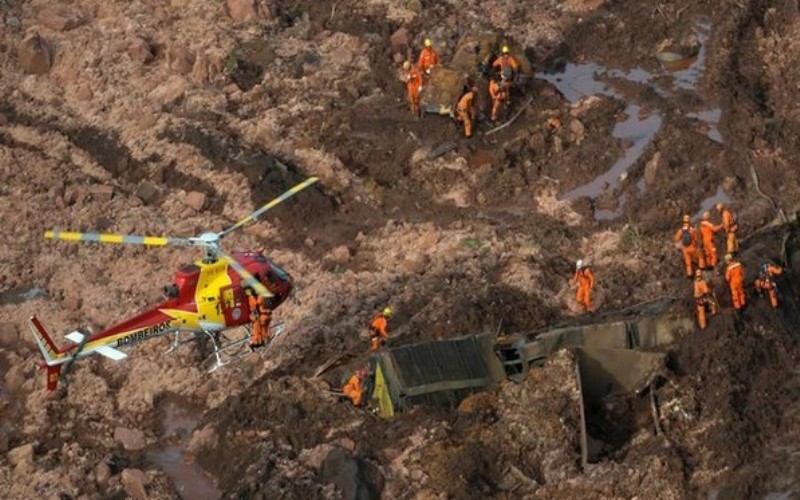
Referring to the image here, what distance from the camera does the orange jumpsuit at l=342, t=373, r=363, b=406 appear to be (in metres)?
21.0

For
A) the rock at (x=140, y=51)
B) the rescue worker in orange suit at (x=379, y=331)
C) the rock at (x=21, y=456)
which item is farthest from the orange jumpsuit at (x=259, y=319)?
the rock at (x=140, y=51)

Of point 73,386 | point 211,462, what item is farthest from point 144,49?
point 211,462

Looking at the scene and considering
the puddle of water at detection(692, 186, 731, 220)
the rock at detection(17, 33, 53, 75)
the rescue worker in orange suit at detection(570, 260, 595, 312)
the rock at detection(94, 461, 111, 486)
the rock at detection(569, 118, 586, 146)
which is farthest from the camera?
the rock at detection(17, 33, 53, 75)


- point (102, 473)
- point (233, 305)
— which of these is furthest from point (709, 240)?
point (102, 473)

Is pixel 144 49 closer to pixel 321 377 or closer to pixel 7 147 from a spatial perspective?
pixel 7 147

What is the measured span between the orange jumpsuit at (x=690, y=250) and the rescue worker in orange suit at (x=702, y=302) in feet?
5.36

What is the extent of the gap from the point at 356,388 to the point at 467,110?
27.9ft

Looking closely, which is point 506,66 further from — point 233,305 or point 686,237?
point 233,305

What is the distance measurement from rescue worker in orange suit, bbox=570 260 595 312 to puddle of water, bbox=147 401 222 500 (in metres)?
6.61

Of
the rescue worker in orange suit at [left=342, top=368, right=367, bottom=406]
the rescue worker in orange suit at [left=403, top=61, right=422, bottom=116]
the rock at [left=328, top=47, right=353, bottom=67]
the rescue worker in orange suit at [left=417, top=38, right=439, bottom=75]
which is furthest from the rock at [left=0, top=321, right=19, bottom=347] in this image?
the rock at [left=328, top=47, right=353, bottom=67]

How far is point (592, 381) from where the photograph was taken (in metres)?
21.0

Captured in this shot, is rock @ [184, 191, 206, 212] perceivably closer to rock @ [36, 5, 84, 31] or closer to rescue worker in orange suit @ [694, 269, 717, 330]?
rock @ [36, 5, 84, 31]

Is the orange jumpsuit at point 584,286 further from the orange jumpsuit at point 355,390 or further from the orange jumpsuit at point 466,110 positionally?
the orange jumpsuit at point 466,110

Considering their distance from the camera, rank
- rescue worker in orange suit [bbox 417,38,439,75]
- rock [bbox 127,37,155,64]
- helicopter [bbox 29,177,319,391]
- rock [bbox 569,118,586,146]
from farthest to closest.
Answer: rock [bbox 127,37,155,64]
rescue worker in orange suit [bbox 417,38,439,75]
rock [bbox 569,118,586,146]
helicopter [bbox 29,177,319,391]
